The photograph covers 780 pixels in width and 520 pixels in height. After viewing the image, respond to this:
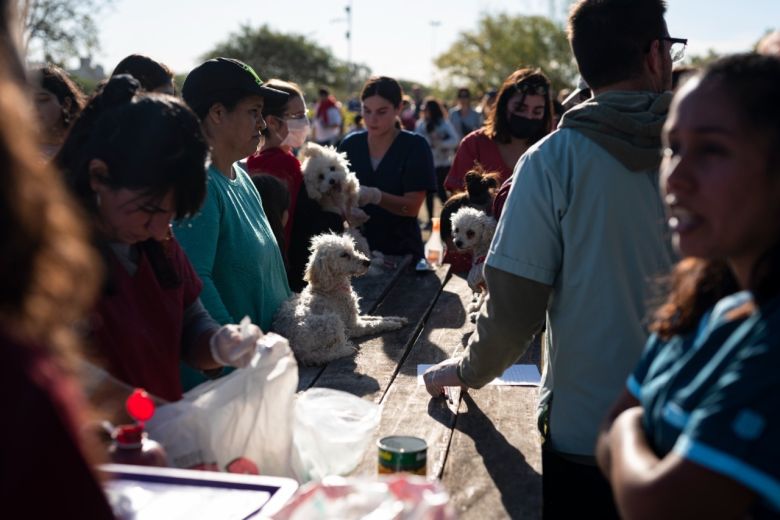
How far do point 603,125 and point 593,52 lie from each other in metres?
0.23

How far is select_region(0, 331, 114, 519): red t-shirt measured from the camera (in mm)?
755

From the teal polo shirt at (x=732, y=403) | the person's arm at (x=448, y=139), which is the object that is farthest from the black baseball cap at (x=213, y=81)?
the person's arm at (x=448, y=139)

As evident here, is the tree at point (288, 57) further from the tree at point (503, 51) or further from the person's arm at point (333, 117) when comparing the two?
the person's arm at point (333, 117)

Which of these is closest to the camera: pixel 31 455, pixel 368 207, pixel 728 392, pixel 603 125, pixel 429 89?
pixel 31 455

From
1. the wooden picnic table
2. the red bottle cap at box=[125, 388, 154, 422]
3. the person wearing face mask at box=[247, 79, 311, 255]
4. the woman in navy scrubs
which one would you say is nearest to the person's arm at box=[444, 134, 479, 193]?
the woman in navy scrubs

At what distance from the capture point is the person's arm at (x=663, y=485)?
1.09 m

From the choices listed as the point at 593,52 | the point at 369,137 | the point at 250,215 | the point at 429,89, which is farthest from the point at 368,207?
the point at 429,89

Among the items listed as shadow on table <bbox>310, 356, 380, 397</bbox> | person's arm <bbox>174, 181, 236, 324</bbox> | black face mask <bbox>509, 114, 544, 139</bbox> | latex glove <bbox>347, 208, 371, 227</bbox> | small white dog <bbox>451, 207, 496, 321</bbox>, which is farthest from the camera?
latex glove <bbox>347, 208, 371, 227</bbox>

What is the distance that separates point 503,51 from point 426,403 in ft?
170

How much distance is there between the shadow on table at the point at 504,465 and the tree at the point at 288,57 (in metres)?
56.5

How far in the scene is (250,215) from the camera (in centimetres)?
310

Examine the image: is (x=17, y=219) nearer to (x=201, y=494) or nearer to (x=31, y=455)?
(x=31, y=455)

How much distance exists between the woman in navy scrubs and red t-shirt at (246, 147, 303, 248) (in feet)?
1.97

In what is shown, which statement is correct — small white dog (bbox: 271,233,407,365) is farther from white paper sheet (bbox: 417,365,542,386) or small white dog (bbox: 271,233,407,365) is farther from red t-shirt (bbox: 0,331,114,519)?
red t-shirt (bbox: 0,331,114,519)
